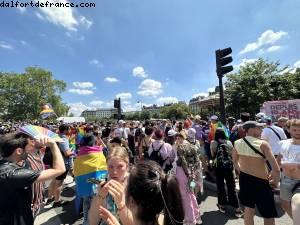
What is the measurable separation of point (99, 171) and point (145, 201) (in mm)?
2849

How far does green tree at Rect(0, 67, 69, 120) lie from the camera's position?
67438 millimetres

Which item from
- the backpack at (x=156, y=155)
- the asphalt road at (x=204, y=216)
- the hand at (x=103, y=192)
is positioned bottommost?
the asphalt road at (x=204, y=216)

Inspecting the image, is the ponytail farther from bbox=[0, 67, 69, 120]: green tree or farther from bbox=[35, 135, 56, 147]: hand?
bbox=[0, 67, 69, 120]: green tree

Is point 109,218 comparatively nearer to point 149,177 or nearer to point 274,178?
point 149,177

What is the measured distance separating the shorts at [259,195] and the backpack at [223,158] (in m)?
1.23

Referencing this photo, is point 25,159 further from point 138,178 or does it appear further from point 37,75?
point 37,75

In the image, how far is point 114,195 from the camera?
174 centimetres

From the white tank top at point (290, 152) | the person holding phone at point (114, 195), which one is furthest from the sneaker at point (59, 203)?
the white tank top at point (290, 152)

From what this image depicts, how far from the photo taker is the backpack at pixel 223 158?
16.7 ft

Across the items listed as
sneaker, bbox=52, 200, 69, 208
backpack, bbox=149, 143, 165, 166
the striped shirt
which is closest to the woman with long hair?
the striped shirt

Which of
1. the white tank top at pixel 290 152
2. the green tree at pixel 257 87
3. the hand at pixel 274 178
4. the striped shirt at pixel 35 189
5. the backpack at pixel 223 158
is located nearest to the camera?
the striped shirt at pixel 35 189

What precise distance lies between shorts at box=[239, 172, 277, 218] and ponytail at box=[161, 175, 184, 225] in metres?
2.36

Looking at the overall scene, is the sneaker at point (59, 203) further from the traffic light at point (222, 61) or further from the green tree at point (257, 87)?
the green tree at point (257, 87)

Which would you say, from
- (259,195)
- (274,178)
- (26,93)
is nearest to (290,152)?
(274,178)
